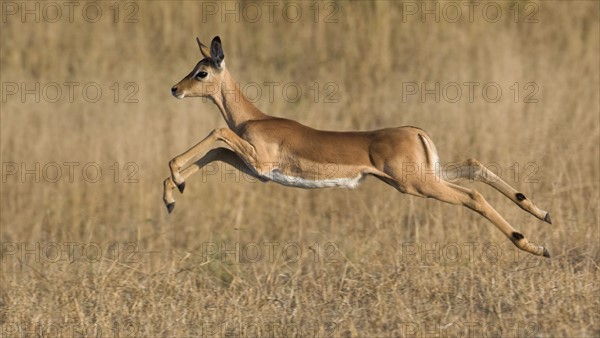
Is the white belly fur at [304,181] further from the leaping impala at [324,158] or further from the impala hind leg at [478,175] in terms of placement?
the impala hind leg at [478,175]

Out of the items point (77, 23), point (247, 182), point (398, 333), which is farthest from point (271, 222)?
point (77, 23)

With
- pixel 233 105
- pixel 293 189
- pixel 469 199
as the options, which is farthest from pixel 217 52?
pixel 293 189

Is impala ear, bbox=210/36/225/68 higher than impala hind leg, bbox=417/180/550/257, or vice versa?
impala ear, bbox=210/36/225/68

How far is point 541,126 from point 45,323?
600cm

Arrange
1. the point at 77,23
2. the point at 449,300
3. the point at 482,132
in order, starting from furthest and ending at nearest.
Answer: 1. the point at 77,23
2. the point at 482,132
3. the point at 449,300

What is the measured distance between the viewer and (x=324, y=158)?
24.9 ft

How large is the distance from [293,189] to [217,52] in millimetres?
3926

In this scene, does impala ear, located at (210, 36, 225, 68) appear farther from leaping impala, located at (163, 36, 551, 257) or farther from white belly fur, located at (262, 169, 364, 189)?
white belly fur, located at (262, 169, 364, 189)

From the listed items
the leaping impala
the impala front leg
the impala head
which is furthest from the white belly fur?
the impala head

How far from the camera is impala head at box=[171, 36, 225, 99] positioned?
7715 mm

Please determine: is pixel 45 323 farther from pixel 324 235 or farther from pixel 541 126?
pixel 541 126

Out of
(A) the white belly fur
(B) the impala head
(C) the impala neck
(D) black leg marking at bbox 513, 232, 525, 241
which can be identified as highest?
(B) the impala head

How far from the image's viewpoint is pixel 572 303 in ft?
24.0

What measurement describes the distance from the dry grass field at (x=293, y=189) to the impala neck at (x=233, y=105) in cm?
123
